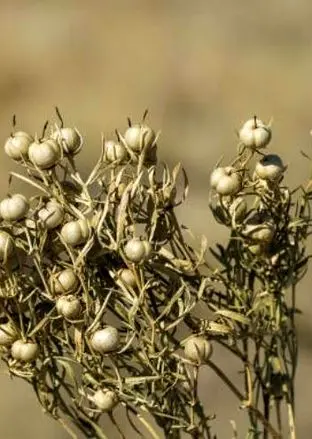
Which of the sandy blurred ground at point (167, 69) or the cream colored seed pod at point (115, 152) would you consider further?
the sandy blurred ground at point (167, 69)

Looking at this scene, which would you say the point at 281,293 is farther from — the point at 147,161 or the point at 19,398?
the point at 19,398

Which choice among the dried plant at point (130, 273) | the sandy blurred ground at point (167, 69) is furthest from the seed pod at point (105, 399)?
the sandy blurred ground at point (167, 69)

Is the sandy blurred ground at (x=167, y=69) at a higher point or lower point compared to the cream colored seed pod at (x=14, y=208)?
higher

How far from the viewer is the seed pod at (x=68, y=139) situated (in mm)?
491

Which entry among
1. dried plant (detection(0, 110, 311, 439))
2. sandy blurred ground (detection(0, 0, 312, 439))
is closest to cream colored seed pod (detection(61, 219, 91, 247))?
dried plant (detection(0, 110, 311, 439))

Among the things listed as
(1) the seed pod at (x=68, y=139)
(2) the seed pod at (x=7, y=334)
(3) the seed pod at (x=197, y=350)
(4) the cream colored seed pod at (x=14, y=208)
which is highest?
(1) the seed pod at (x=68, y=139)

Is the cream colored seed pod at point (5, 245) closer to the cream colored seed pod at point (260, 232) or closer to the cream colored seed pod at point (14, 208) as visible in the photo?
the cream colored seed pod at point (14, 208)

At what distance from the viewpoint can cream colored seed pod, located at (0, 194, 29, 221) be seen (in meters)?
0.46

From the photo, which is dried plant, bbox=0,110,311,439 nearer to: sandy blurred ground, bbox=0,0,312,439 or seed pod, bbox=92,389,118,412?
seed pod, bbox=92,389,118,412

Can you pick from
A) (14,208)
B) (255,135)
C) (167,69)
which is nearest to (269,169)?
(255,135)

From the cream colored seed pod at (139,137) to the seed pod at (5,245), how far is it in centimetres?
7

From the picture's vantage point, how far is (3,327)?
489 millimetres

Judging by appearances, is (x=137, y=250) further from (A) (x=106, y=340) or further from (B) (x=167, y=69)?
(B) (x=167, y=69)

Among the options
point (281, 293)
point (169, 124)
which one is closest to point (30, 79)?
point (169, 124)
